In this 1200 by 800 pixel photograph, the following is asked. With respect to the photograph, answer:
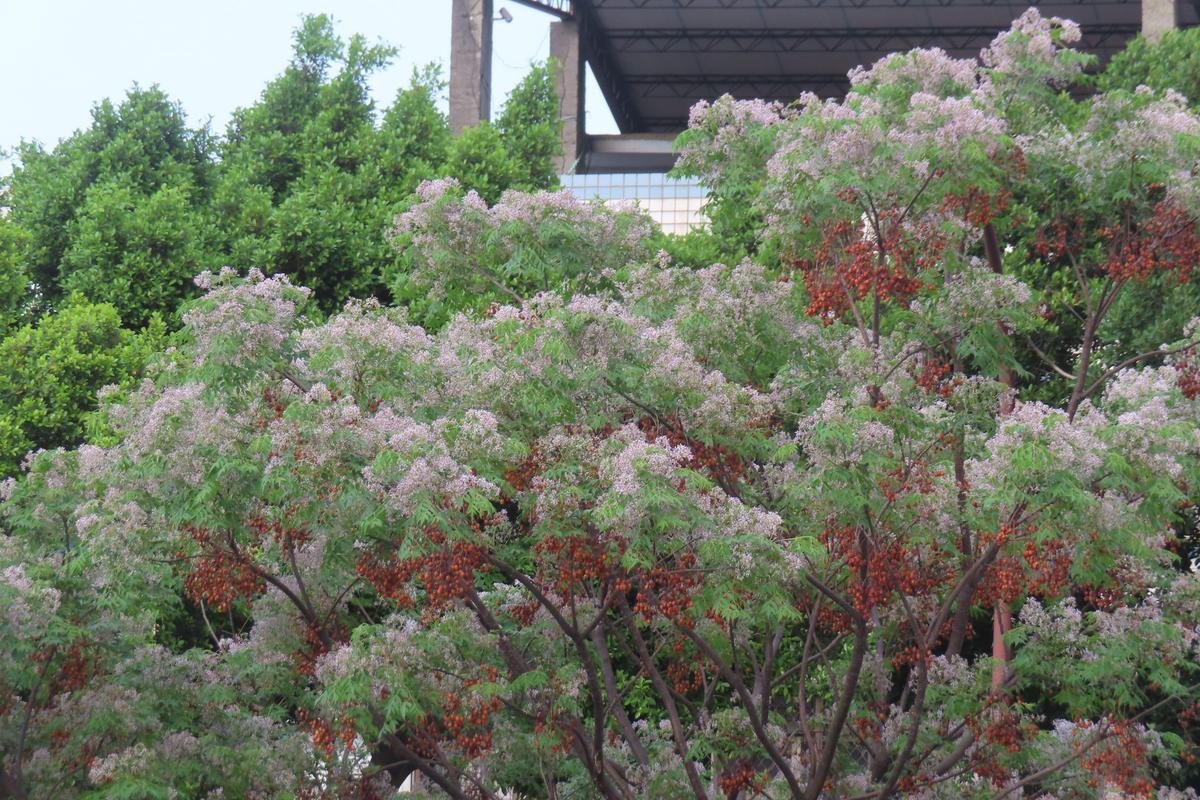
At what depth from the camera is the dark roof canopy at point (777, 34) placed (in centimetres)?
4000

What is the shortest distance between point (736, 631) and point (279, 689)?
14.7ft

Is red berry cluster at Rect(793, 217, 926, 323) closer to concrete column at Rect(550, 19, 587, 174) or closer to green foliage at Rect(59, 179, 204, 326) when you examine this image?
green foliage at Rect(59, 179, 204, 326)

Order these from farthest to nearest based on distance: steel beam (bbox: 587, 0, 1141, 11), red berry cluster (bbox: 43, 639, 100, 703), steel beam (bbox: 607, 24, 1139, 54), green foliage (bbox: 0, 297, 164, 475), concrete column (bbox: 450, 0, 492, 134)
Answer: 1. steel beam (bbox: 607, 24, 1139, 54)
2. steel beam (bbox: 587, 0, 1141, 11)
3. concrete column (bbox: 450, 0, 492, 134)
4. green foliage (bbox: 0, 297, 164, 475)
5. red berry cluster (bbox: 43, 639, 100, 703)

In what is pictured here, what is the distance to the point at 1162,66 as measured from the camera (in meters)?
22.8

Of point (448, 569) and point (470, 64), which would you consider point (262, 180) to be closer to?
point (470, 64)

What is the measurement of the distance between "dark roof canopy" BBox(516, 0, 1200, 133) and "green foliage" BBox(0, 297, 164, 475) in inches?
745

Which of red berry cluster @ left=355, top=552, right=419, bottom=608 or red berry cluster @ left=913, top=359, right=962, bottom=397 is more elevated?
red berry cluster @ left=913, top=359, right=962, bottom=397

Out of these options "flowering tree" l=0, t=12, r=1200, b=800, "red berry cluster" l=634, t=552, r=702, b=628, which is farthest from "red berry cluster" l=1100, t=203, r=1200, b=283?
"red berry cluster" l=634, t=552, r=702, b=628

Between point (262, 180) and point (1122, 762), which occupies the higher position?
point (262, 180)

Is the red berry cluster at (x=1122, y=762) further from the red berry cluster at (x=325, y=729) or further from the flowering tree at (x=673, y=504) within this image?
the red berry cluster at (x=325, y=729)

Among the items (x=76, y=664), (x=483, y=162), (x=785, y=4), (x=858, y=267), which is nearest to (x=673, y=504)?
(x=858, y=267)

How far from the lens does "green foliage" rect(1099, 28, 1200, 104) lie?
21.9m

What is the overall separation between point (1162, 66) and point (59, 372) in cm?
1681

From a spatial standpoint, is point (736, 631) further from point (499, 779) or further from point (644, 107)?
point (644, 107)
